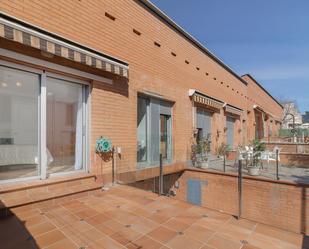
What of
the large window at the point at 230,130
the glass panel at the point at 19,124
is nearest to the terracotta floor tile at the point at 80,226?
the glass panel at the point at 19,124

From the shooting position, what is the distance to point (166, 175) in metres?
8.62

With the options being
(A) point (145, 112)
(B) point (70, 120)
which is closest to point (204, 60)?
(A) point (145, 112)

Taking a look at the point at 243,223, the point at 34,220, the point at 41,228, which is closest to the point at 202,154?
the point at 243,223

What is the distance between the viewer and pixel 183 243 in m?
2.73

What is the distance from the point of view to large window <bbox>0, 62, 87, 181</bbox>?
4.45 metres

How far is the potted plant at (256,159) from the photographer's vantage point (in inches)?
301

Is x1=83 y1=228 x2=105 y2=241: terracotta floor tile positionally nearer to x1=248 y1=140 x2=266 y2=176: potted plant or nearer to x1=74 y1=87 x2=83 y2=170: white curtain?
x1=74 y1=87 x2=83 y2=170: white curtain

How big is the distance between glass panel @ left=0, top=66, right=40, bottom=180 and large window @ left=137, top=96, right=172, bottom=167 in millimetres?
3413

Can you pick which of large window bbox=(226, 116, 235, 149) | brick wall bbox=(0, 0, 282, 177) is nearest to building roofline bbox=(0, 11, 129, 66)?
brick wall bbox=(0, 0, 282, 177)

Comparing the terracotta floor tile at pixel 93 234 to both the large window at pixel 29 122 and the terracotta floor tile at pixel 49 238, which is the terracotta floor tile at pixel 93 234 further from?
the large window at pixel 29 122

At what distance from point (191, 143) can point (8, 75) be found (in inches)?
313

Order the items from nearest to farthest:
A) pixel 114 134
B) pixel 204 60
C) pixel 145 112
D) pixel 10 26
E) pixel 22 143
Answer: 1. pixel 10 26
2. pixel 22 143
3. pixel 114 134
4. pixel 145 112
5. pixel 204 60

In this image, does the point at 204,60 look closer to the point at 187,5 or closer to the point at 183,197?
the point at 187,5

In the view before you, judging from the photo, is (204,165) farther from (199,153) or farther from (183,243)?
(183,243)
